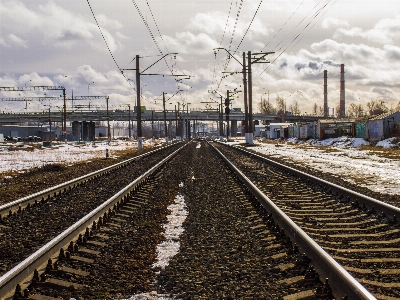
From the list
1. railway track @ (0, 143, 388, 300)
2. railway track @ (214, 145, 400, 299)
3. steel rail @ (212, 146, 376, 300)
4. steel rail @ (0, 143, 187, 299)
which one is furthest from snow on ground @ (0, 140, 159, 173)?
steel rail @ (212, 146, 376, 300)

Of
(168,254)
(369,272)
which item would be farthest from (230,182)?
(369,272)

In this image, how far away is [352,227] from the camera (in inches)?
282

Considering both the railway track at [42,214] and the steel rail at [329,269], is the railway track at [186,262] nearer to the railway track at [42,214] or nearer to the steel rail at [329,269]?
the steel rail at [329,269]

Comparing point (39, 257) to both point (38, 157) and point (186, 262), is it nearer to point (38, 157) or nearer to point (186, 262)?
point (186, 262)

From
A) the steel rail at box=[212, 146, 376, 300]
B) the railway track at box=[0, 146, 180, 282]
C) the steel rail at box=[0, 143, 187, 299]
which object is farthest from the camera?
the railway track at box=[0, 146, 180, 282]

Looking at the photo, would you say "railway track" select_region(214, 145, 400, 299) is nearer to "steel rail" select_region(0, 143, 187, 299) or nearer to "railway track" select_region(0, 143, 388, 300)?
"railway track" select_region(0, 143, 388, 300)

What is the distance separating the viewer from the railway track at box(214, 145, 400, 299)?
4637mm

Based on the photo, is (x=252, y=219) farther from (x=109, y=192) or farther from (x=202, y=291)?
(x=109, y=192)

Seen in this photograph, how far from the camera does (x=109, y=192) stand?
11.6 m

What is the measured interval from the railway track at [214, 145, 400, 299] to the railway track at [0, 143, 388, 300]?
0.45 meters

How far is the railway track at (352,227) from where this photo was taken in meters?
4.64

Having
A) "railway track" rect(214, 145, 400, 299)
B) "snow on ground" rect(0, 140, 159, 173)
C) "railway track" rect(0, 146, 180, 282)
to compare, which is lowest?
"snow on ground" rect(0, 140, 159, 173)

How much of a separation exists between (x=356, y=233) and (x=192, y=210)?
3.43 metres

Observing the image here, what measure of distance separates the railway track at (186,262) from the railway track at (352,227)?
45 cm
